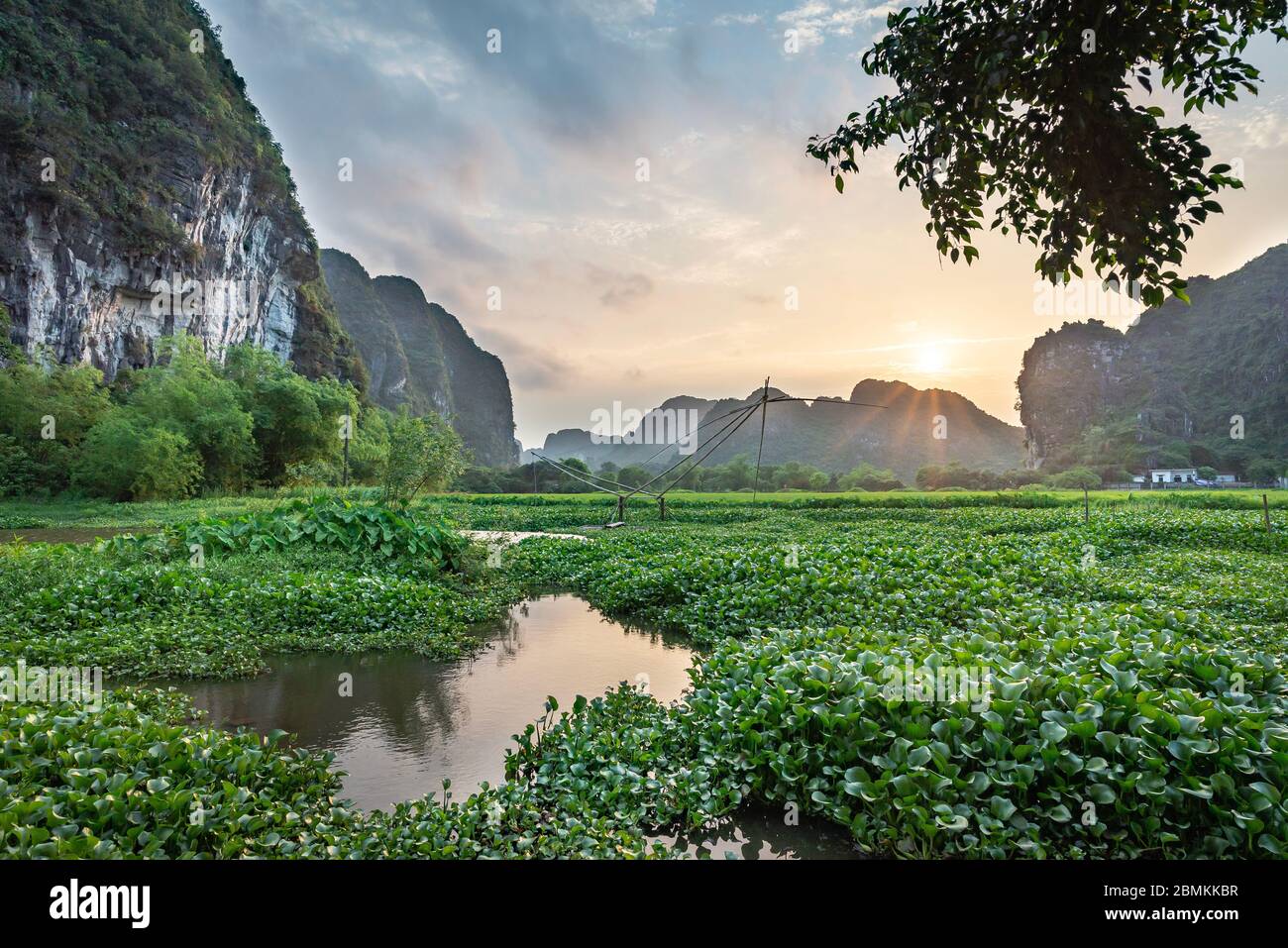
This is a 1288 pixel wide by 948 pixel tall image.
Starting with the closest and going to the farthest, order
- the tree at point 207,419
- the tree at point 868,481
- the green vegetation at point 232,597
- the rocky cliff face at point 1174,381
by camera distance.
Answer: the green vegetation at point 232,597
the tree at point 207,419
the tree at point 868,481
the rocky cliff face at point 1174,381

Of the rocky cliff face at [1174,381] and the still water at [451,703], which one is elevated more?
the rocky cliff face at [1174,381]

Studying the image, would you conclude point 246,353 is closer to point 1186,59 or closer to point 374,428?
point 374,428

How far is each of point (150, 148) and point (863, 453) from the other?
8109 cm

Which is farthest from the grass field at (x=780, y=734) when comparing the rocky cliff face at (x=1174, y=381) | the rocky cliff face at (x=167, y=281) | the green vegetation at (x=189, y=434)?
the rocky cliff face at (x=1174, y=381)

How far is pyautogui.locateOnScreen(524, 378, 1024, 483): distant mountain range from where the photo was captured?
9044cm

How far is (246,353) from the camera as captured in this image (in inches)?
1618

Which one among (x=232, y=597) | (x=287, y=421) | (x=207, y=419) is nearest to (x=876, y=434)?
(x=287, y=421)

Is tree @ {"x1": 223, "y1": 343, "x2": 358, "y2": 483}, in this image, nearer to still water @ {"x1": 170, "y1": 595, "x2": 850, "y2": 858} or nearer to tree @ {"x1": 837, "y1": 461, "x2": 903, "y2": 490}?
still water @ {"x1": 170, "y1": 595, "x2": 850, "y2": 858}

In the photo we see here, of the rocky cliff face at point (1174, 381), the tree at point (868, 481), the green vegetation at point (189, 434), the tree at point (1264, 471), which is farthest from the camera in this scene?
the rocky cliff face at point (1174, 381)

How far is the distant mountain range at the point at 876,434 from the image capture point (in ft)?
297

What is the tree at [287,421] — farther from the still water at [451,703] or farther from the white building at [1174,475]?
the white building at [1174,475]

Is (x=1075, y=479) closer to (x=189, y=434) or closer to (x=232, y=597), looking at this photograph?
(x=189, y=434)

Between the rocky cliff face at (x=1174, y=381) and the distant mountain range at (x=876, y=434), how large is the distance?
7.69 metres

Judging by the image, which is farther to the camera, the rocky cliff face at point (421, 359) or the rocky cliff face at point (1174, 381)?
the rocky cliff face at point (421, 359)
